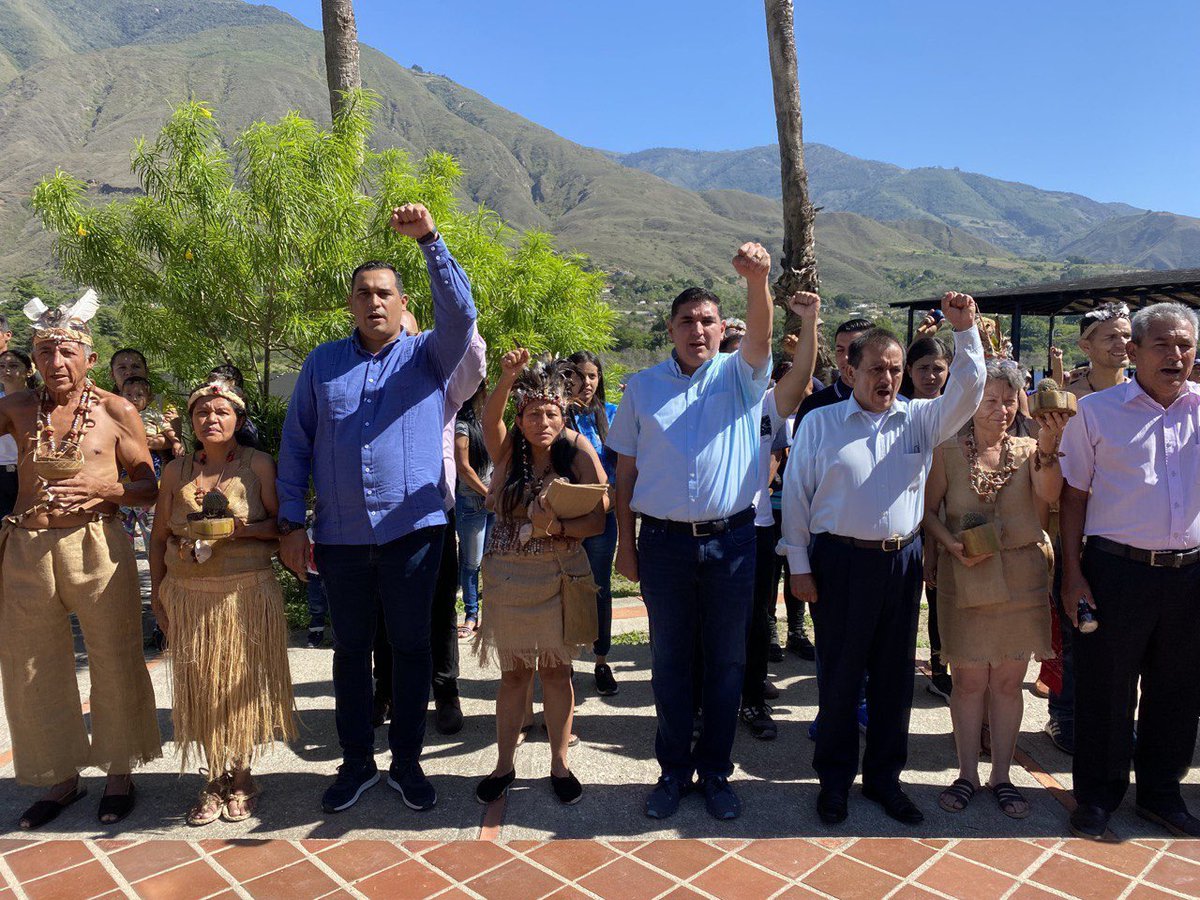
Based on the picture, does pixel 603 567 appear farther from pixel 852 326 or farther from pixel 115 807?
pixel 115 807

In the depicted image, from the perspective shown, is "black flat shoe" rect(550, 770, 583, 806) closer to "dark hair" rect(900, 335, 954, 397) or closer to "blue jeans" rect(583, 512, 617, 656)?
"blue jeans" rect(583, 512, 617, 656)

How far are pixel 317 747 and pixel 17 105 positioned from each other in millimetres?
154361

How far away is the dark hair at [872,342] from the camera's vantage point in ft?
10.7

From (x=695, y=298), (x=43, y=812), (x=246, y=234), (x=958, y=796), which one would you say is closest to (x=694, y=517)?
(x=695, y=298)

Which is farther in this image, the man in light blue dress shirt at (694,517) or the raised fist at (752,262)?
the man in light blue dress shirt at (694,517)

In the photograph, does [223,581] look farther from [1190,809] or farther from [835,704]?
[1190,809]

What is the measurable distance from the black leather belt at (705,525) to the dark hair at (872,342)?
81 centimetres

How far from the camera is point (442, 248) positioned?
3.19 m

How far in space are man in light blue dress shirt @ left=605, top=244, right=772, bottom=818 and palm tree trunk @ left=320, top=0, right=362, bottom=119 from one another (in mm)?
5766

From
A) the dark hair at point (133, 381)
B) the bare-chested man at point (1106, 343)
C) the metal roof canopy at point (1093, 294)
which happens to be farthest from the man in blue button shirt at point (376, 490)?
the metal roof canopy at point (1093, 294)

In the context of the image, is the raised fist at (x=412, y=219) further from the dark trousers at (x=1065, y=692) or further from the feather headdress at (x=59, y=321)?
the dark trousers at (x=1065, y=692)

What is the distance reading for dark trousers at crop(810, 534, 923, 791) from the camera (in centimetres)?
326

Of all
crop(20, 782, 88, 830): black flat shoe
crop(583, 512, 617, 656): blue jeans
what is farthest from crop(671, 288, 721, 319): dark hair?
crop(20, 782, 88, 830): black flat shoe

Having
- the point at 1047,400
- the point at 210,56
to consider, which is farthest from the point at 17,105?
the point at 1047,400
